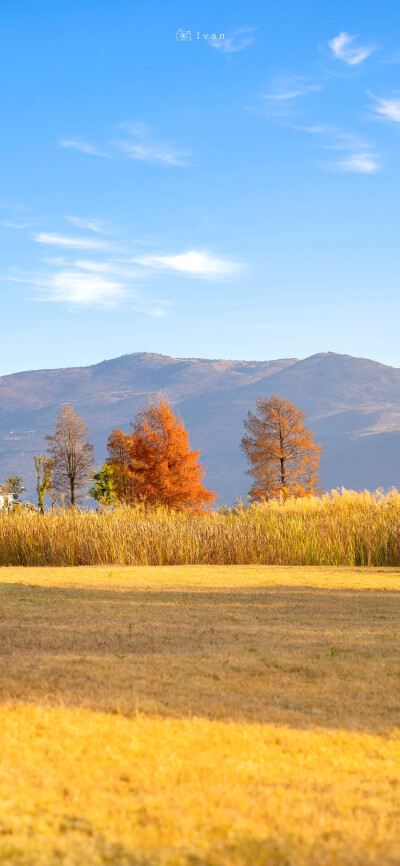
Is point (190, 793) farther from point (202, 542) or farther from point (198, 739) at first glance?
point (202, 542)

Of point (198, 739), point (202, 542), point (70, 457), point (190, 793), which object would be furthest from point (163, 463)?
point (190, 793)

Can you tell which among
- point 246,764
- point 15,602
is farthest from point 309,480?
point 246,764

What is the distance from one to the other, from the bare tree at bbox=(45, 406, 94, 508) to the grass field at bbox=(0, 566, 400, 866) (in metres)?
26.3

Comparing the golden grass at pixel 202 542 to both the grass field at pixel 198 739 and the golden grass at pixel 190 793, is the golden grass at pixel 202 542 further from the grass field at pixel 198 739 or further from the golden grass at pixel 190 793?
the golden grass at pixel 190 793

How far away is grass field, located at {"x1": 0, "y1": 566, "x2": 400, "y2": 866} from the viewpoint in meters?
2.71

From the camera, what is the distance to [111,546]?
15.5m

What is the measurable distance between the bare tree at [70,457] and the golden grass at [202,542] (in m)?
17.7

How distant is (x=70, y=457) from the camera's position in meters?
34.5

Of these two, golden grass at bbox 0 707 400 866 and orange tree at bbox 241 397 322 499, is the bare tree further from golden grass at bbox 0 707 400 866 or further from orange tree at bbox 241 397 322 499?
golden grass at bbox 0 707 400 866

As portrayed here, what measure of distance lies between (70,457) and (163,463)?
6.91m

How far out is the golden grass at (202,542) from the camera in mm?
15422

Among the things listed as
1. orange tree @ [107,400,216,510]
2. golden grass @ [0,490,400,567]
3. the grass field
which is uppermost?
orange tree @ [107,400,216,510]

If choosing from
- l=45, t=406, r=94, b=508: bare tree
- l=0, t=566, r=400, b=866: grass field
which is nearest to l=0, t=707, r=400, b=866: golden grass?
l=0, t=566, r=400, b=866: grass field

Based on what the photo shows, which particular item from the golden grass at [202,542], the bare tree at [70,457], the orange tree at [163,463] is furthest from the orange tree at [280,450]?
the golden grass at [202,542]
